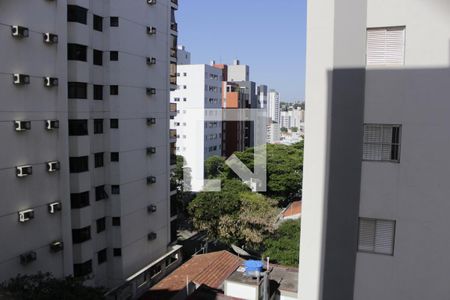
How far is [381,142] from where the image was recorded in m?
3.09

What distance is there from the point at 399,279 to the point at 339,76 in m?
1.64

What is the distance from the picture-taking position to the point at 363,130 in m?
3.08

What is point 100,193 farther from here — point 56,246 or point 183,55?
point 183,55

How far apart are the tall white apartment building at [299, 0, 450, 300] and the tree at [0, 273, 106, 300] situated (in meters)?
5.84

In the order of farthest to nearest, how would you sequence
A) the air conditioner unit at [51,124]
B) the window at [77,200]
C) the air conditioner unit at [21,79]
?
the window at [77,200], the air conditioner unit at [51,124], the air conditioner unit at [21,79]

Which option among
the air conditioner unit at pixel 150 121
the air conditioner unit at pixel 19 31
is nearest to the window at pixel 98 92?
the air conditioner unit at pixel 150 121

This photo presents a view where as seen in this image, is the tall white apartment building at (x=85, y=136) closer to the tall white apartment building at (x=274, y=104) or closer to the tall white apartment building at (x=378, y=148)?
the tall white apartment building at (x=378, y=148)

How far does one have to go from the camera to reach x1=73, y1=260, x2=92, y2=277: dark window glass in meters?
10.5

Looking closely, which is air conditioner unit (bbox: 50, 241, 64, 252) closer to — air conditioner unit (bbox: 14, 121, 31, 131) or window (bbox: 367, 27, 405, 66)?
air conditioner unit (bbox: 14, 121, 31, 131)

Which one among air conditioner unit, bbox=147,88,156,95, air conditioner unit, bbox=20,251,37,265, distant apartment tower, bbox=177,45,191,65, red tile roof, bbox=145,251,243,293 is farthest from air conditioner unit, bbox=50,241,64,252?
distant apartment tower, bbox=177,45,191,65

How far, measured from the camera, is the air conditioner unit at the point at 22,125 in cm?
841

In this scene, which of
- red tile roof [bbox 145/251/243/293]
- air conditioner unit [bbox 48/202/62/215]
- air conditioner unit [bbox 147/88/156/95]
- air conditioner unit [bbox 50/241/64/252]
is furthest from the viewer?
air conditioner unit [bbox 147/88/156/95]

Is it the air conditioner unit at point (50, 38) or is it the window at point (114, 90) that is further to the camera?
the window at point (114, 90)

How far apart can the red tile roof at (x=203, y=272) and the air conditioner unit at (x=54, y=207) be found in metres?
3.77
